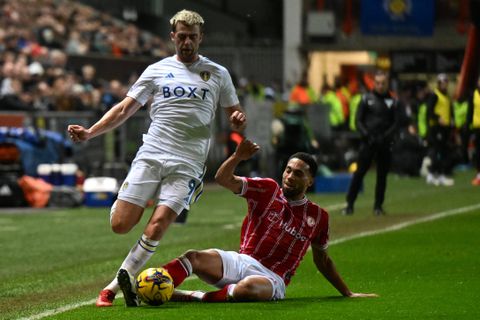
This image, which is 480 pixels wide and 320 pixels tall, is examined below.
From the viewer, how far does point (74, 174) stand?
88.4 ft

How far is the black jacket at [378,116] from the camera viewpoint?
23375 mm

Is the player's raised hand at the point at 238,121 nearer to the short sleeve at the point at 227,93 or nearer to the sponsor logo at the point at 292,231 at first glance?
the short sleeve at the point at 227,93

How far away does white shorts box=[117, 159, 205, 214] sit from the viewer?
11602 millimetres

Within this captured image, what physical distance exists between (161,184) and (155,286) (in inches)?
38.5

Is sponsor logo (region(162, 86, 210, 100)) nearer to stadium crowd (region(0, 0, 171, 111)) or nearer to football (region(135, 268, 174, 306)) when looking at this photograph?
football (region(135, 268, 174, 306))

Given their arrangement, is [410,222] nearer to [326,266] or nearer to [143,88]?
[326,266]

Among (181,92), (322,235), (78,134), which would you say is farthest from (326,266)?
(78,134)

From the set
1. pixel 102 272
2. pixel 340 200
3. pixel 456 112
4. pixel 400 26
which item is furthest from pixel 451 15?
pixel 102 272

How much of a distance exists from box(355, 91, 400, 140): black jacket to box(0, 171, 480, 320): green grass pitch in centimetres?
131

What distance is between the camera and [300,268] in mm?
15297

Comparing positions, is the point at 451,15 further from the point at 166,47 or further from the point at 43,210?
the point at 43,210

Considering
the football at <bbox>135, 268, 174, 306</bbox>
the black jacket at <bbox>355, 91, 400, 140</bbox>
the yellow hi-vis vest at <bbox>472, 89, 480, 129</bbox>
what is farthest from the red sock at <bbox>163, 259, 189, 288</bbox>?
the yellow hi-vis vest at <bbox>472, 89, 480, 129</bbox>

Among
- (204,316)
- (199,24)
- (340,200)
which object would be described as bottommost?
(340,200)

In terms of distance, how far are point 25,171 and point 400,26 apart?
23678 millimetres
